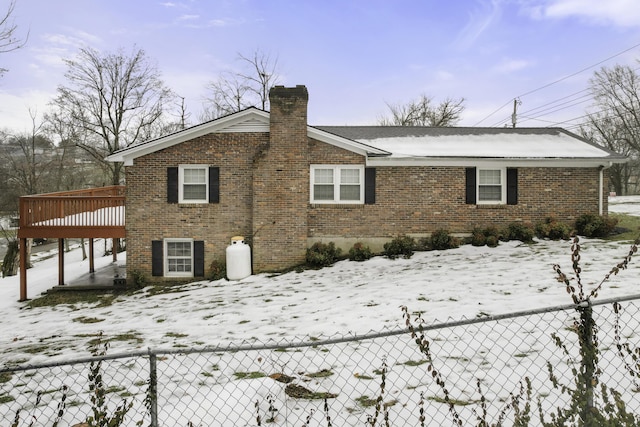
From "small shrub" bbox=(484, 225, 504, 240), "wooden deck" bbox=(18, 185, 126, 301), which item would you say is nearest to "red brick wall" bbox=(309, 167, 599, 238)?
"small shrub" bbox=(484, 225, 504, 240)

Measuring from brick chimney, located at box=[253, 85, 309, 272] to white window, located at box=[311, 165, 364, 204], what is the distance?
53 centimetres

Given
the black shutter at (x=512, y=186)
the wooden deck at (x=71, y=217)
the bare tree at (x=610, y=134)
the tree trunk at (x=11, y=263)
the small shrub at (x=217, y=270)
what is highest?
the bare tree at (x=610, y=134)

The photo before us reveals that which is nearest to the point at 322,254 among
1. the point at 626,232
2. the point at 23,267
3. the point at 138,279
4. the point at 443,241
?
the point at 443,241

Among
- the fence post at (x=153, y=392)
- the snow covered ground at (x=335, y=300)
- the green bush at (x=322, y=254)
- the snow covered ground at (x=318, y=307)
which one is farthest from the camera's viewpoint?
the green bush at (x=322, y=254)

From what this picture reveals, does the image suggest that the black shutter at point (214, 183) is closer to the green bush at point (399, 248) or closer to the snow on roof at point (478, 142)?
the snow on roof at point (478, 142)

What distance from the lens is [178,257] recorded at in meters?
14.0

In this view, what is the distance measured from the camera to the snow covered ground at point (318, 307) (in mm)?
6176

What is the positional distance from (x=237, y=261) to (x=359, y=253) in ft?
13.8

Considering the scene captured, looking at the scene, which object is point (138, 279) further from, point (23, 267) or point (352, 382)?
point (352, 382)

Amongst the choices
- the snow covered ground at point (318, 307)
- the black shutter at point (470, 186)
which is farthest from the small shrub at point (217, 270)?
the black shutter at point (470, 186)

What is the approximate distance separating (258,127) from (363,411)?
11.0 m

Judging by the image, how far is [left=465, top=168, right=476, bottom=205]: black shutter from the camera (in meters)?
14.4

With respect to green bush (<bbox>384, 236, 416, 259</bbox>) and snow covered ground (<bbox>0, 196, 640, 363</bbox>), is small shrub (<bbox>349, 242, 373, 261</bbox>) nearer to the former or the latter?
snow covered ground (<bbox>0, 196, 640, 363</bbox>)

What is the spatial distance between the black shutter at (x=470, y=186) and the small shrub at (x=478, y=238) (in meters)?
1.07
